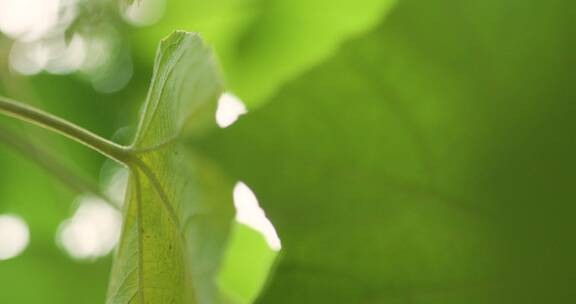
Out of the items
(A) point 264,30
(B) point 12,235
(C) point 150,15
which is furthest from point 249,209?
(B) point 12,235

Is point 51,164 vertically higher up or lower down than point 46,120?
higher up

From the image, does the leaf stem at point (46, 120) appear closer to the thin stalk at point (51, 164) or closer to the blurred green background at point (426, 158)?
the blurred green background at point (426, 158)

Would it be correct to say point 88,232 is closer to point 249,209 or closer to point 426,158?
point 249,209

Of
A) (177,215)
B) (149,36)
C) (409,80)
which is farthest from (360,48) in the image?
(149,36)

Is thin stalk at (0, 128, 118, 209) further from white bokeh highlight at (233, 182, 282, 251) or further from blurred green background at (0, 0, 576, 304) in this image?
blurred green background at (0, 0, 576, 304)

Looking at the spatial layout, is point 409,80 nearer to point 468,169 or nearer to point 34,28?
point 468,169

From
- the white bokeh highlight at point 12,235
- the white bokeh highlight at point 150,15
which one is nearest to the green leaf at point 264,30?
the white bokeh highlight at point 150,15
